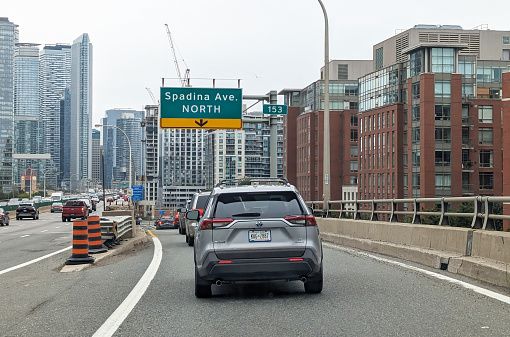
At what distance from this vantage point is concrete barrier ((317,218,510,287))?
1063 cm

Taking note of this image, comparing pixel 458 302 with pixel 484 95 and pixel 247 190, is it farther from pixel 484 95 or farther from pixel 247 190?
pixel 484 95

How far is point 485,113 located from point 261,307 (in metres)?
83.4

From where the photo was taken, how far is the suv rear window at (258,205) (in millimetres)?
9383

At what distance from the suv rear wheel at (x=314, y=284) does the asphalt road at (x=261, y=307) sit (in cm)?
11

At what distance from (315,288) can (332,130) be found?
102m

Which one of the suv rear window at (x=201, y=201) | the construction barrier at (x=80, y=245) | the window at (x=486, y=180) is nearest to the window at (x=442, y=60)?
the window at (x=486, y=180)

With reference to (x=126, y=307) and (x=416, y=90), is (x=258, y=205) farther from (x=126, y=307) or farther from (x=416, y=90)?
(x=416, y=90)

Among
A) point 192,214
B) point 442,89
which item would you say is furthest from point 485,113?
point 192,214

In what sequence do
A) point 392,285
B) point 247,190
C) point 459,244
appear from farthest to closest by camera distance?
1. point 459,244
2. point 392,285
3. point 247,190

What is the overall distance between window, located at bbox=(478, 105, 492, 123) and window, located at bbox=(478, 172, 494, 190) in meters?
6.86

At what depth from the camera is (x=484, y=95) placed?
87000mm

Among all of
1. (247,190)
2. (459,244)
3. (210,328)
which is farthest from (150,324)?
(459,244)

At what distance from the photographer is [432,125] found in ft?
268

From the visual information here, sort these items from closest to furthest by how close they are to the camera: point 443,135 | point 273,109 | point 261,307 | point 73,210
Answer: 1. point 261,307
2. point 273,109
3. point 73,210
4. point 443,135
